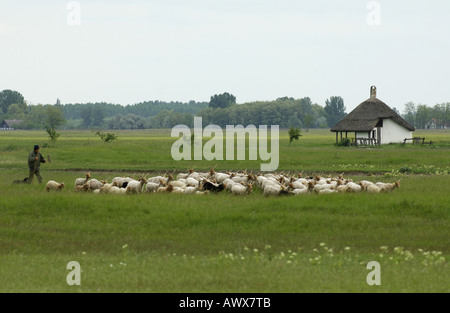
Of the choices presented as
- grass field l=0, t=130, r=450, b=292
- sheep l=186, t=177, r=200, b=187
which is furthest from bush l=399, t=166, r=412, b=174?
sheep l=186, t=177, r=200, b=187

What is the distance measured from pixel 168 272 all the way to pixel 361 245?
23.7 feet

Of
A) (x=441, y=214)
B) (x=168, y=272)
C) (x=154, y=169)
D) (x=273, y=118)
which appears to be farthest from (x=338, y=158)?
(x=273, y=118)

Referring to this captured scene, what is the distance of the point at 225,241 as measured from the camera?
19.1m

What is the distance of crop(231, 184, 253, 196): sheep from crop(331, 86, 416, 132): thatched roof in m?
49.9

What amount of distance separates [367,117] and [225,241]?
196ft

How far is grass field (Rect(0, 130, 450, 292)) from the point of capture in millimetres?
12492

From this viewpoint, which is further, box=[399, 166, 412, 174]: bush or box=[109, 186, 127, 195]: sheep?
box=[399, 166, 412, 174]: bush

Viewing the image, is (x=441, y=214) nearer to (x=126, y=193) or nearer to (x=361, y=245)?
(x=361, y=245)

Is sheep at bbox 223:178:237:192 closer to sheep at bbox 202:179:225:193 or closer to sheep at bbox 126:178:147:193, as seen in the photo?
sheep at bbox 202:179:225:193

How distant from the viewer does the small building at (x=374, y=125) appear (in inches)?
2945

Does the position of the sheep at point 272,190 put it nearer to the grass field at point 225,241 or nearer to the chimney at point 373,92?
the grass field at point 225,241

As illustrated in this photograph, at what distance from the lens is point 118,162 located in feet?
158

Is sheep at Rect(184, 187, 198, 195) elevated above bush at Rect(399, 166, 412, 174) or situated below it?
above
